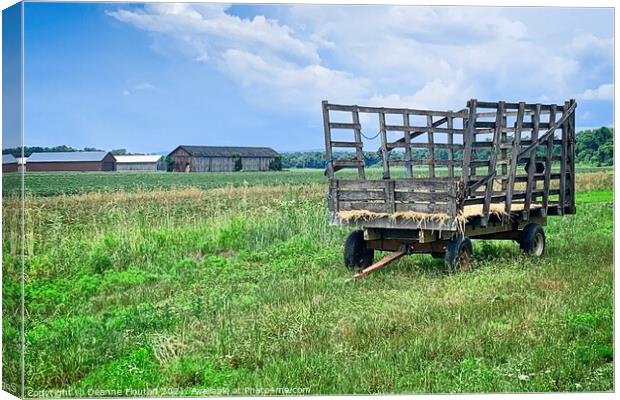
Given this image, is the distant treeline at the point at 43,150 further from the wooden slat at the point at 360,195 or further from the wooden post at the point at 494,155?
the wooden post at the point at 494,155

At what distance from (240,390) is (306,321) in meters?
1.26

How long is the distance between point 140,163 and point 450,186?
3.72 meters

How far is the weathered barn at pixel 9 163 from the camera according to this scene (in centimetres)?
824

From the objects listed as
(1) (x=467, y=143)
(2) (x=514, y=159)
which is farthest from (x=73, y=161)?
(2) (x=514, y=159)

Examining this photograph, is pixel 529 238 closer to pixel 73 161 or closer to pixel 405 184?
pixel 405 184

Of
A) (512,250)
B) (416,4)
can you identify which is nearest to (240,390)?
(416,4)

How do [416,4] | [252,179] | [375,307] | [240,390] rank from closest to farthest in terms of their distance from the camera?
[240,390] < [416,4] < [375,307] < [252,179]

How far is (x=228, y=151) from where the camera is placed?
34.9 ft

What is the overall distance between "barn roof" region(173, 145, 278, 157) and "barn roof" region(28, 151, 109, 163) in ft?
Result: 2.99

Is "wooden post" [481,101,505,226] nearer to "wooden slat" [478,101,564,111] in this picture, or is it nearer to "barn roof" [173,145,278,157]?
"wooden slat" [478,101,564,111]

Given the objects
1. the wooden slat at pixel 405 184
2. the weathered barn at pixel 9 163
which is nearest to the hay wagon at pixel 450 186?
the wooden slat at pixel 405 184

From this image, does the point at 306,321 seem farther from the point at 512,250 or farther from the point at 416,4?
the point at 512,250

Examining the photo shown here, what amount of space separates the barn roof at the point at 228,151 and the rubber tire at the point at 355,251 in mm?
2319

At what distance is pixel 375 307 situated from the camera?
9781 millimetres
